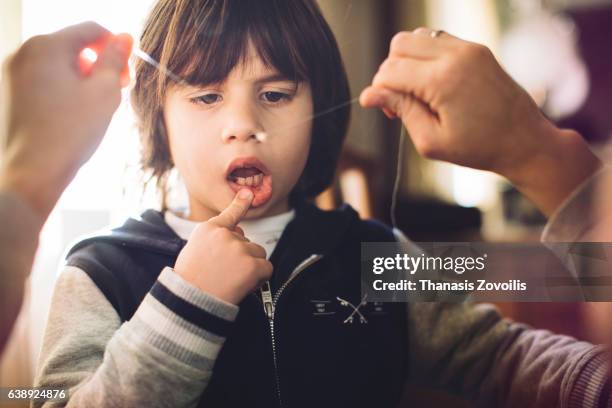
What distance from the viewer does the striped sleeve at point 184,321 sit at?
0.45 m

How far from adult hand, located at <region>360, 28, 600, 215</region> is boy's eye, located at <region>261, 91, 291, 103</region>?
9 centimetres

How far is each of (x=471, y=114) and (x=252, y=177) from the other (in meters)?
0.21

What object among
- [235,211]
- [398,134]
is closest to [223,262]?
[235,211]

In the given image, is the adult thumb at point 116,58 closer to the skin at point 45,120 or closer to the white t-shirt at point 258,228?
the skin at point 45,120

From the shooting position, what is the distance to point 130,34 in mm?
521

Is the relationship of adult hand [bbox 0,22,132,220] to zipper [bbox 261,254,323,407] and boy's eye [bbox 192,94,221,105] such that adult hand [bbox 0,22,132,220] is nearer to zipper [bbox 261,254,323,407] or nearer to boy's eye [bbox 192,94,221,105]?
boy's eye [bbox 192,94,221,105]

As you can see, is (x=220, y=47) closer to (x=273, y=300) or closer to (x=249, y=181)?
(x=249, y=181)

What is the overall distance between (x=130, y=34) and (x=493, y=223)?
1.22m

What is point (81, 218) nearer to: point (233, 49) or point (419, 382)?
point (233, 49)

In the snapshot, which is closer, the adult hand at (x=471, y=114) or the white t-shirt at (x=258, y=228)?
the adult hand at (x=471, y=114)

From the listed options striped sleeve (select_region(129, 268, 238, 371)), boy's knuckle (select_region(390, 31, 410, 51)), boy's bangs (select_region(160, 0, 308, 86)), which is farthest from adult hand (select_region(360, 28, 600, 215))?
striped sleeve (select_region(129, 268, 238, 371))

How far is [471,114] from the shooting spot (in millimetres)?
479

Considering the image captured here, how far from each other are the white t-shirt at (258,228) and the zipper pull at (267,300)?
1.6 inches

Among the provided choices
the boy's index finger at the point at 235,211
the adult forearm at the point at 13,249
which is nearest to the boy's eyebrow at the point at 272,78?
the boy's index finger at the point at 235,211
